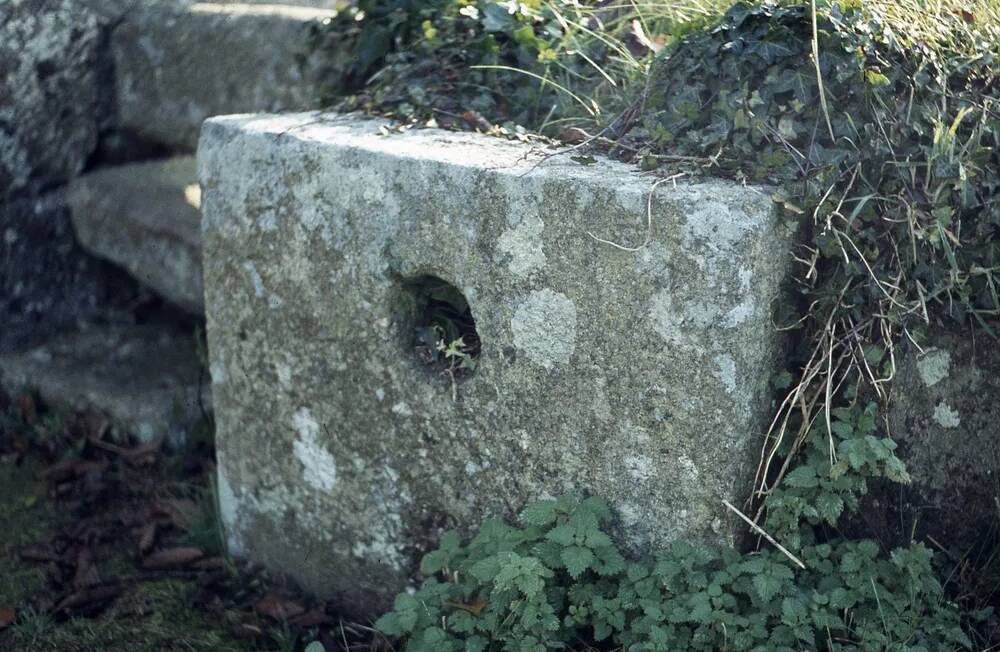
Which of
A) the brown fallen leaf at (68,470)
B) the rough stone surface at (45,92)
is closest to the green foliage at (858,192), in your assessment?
the brown fallen leaf at (68,470)

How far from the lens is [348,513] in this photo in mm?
2348

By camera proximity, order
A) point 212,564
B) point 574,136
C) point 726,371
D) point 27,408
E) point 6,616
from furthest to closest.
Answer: point 27,408 → point 212,564 → point 6,616 → point 574,136 → point 726,371

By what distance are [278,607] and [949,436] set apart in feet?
4.95

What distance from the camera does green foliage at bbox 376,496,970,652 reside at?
1.84m

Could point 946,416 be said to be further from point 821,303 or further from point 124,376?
point 124,376

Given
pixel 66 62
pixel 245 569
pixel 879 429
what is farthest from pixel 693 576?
pixel 66 62

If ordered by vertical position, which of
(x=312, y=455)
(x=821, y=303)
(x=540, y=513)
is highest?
(x=821, y=303)

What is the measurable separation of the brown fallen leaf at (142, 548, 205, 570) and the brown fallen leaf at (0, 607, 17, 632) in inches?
12.7

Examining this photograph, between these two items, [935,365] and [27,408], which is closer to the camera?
[935,365]

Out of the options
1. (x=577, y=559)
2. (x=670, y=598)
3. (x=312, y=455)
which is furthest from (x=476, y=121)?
(x=670, y=598)

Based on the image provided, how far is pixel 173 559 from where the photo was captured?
2.70 metres

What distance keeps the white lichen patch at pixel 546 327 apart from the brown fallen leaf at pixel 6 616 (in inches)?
56.2

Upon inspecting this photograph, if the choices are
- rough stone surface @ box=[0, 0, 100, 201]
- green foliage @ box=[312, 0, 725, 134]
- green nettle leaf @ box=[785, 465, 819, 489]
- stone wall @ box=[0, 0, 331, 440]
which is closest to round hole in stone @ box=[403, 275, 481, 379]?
green foliage @ box=[312, 0, 725, 134]

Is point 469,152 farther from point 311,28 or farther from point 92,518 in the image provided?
point 92,518
